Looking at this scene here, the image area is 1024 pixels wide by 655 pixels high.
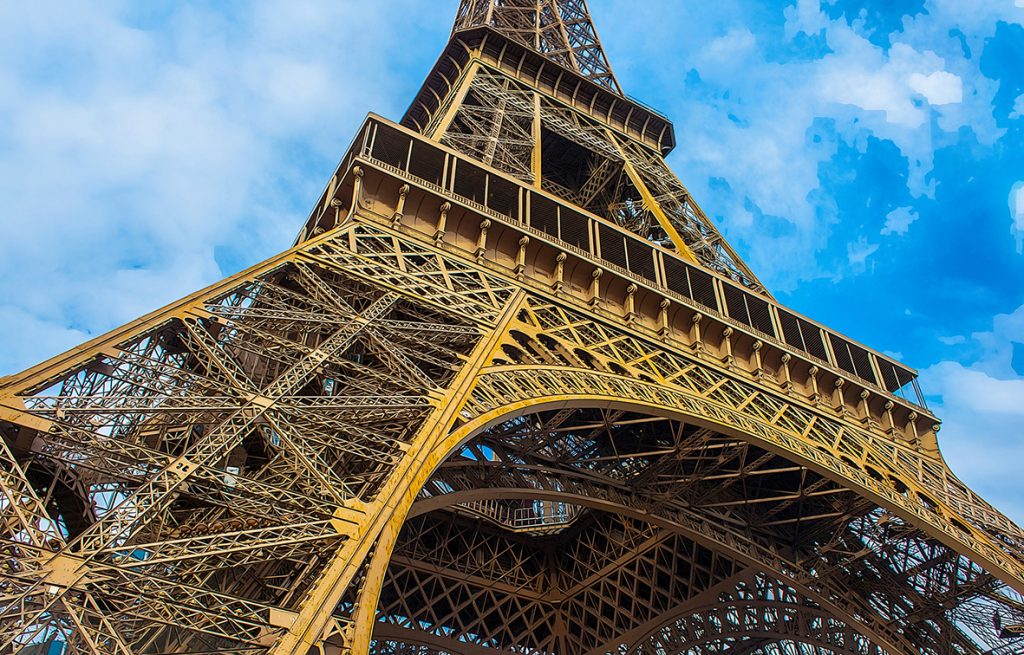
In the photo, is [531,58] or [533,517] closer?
[533,517]

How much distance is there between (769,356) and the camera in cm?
1947

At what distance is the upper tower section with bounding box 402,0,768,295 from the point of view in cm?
2388

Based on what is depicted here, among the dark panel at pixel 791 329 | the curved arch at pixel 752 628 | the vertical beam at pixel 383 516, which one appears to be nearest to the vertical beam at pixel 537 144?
the dark panel at pixel 791 329

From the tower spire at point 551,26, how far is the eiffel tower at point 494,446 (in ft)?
8.08

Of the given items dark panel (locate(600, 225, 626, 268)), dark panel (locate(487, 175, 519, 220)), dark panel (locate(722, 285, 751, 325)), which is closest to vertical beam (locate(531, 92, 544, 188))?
dark panel (locate(487, 175, 519, 220))

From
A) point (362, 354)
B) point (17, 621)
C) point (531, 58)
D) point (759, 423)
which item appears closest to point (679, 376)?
point (759, 423)

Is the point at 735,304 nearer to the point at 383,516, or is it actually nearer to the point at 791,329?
the point at 791,329

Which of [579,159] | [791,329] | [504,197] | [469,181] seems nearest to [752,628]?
[791,329]

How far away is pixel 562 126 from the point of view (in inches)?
1143

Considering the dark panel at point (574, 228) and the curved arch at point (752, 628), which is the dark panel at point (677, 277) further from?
the curved arch at point (752, 628)

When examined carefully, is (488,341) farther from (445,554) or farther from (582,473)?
(445,554)

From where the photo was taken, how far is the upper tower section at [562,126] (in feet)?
78.3

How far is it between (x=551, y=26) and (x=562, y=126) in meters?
10.2

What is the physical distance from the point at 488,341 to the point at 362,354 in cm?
340
